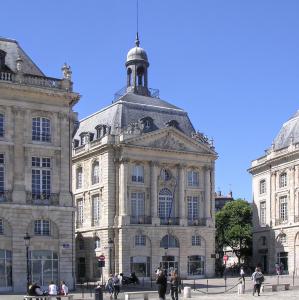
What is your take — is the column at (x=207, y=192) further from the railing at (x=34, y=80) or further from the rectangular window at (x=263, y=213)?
the railing at (x=34, y=80)

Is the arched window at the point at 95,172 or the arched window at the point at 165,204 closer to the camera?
the arched window at the point at 165,204

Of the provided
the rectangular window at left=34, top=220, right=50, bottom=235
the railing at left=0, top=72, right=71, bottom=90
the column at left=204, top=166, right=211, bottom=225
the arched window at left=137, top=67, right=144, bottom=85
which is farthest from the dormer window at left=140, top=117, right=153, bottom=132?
the rectangular window at left=34, top=220, right=50, bottom=235

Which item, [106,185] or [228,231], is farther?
[228,231]

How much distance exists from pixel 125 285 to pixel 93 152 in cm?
1628

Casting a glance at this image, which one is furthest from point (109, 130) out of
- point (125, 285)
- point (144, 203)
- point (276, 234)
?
point (276, 234)

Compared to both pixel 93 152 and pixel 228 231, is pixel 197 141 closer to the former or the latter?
pixel 93 152

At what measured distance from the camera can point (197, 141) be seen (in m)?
70.3

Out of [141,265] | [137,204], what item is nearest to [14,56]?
[137,204]

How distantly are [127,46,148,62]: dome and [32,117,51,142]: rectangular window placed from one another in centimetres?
2876

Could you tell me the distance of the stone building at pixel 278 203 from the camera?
72750mm

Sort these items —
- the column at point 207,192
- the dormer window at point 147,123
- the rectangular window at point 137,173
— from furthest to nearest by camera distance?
the column at point 207,192 < the dormer window at point 147,123 < the rectangular window at point 137,173

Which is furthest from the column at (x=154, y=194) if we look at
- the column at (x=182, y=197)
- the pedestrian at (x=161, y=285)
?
the pedestrian at (x=161, y=285)

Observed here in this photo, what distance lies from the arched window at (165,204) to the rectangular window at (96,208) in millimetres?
6027

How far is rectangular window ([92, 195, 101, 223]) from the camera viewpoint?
68125 millimetres
